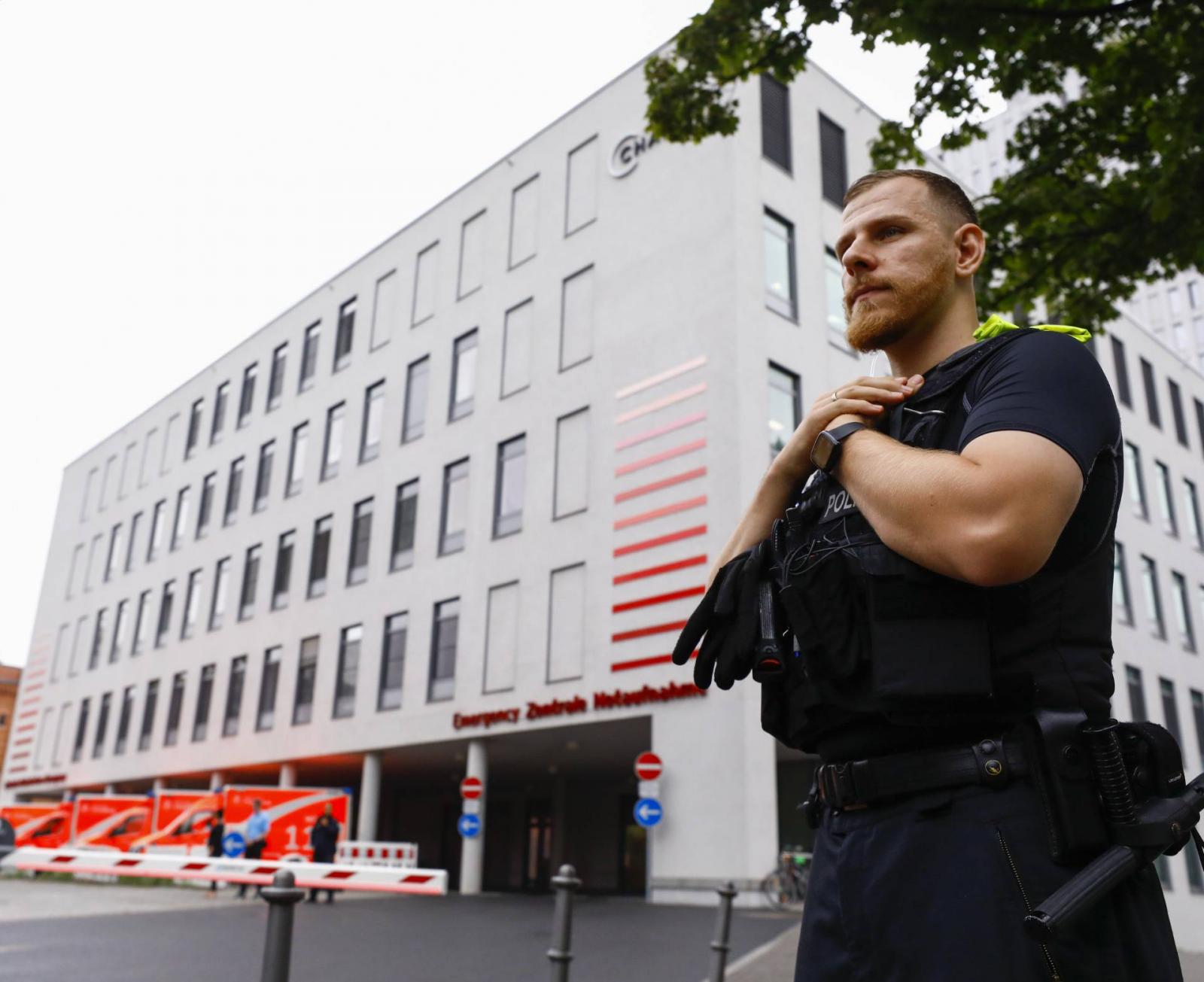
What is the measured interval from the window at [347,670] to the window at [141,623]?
1409 centimetres

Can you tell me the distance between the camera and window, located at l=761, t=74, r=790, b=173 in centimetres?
2302

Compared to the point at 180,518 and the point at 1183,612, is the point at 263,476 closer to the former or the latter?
the point at 180,518

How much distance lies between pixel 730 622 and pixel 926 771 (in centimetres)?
41

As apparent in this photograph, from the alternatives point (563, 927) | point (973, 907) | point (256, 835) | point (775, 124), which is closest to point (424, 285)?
point (775, 124)

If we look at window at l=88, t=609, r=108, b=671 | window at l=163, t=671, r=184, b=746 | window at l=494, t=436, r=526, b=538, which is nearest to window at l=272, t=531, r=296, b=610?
window at l=163, t=671, r=184, b=746

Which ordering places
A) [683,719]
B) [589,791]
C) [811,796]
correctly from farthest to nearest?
[589,791]
[683,719]
[811,796]

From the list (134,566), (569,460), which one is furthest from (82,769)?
(569,460)

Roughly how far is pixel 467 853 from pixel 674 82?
19.0 meters

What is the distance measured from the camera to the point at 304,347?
35094mm

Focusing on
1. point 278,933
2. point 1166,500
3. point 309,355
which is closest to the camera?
point 278,933

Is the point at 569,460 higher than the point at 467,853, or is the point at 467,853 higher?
the point at 569,460

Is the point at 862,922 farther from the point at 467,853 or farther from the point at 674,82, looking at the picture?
the point at 467,853

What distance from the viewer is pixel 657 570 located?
790 inches

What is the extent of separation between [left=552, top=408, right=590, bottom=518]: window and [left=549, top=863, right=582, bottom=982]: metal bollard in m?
16.8
